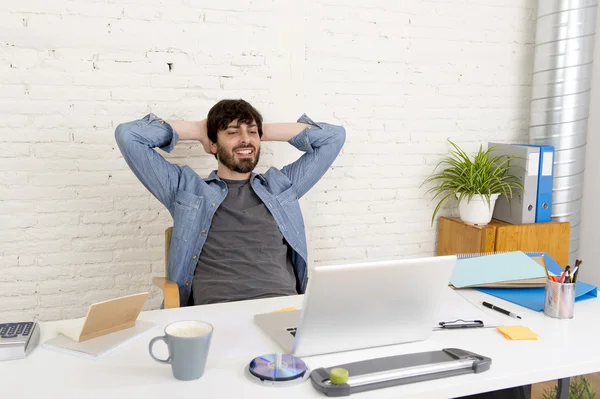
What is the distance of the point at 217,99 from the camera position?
2820 mm

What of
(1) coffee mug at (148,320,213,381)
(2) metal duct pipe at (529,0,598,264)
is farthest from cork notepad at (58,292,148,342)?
(2) metal duct pipe at (529,0,598,264)

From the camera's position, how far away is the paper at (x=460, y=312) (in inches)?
60.4

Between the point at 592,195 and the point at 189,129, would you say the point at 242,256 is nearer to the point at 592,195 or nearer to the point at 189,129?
the point at 189,129

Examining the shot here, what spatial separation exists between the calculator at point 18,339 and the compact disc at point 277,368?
488 millimetres

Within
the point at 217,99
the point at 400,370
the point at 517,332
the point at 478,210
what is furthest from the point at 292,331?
the point at 478,210

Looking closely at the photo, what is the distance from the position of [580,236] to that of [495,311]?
2185 millimetres

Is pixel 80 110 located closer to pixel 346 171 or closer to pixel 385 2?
pixel 346 171

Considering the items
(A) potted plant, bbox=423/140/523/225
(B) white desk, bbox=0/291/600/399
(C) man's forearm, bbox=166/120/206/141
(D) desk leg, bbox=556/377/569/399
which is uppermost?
(C) man's forearm, bbox=166/120/206/141

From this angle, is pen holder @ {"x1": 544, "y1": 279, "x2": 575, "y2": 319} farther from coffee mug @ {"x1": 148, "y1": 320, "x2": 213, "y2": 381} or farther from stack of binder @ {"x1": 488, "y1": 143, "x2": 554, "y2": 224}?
stack of binder @ {"x1": 488, "y1": 143, "x2": 554, "y2": 224}

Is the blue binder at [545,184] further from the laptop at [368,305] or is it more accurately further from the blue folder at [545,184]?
the laptop at [368,305]

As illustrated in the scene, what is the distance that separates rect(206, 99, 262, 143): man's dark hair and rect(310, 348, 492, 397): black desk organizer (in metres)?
1.47

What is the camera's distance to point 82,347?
132 cm

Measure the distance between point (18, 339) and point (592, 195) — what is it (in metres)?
3.13

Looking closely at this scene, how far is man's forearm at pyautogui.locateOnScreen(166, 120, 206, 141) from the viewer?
98.7 inches
